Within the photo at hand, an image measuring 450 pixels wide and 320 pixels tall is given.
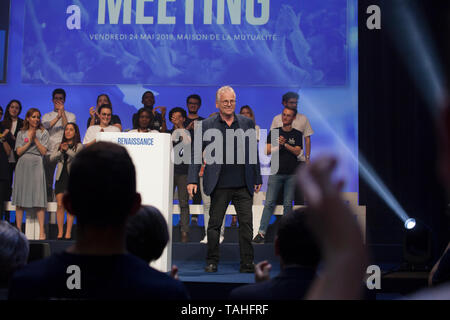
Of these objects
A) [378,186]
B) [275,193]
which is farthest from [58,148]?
[378,186]

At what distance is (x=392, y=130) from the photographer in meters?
6.43

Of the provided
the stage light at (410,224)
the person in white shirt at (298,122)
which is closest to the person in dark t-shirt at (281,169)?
the person in white shirt at (298,122)

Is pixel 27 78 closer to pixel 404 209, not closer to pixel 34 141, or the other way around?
pixel 34 141

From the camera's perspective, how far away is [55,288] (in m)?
1.05

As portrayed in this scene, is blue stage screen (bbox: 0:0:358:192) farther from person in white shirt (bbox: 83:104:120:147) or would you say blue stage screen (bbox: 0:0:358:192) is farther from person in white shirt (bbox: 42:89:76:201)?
person in white shirt (bbox: 83:104:120:147)

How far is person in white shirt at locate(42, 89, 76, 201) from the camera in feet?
21.2

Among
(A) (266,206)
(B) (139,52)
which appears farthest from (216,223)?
(B) (139,52)

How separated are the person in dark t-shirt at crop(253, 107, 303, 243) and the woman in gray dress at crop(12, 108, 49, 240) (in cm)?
244

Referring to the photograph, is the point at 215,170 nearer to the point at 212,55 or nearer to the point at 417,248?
the point at 417,248

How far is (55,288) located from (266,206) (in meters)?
4.58

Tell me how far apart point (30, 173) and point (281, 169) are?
9.22 ft

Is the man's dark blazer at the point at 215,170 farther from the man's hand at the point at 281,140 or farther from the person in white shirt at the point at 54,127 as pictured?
the person in white shirt at the point at 54,127

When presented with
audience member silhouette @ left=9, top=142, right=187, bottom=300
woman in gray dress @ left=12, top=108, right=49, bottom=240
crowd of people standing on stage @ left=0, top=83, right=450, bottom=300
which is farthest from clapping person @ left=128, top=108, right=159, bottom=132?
audience member silhouette @ left=9, top=142, right=187, bottom=300

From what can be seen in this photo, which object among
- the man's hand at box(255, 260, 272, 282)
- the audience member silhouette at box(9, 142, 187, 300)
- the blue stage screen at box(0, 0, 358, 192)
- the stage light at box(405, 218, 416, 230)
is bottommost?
the stage light at box(405, 218, 416, 230)
